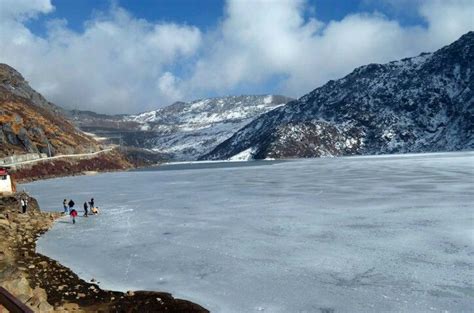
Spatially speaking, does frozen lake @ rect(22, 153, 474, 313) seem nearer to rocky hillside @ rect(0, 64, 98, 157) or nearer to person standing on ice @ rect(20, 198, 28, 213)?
person standing on ice @ rect(20, 198, 28, 213)

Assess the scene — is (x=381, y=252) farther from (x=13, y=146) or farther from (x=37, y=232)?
(x=13, y=146)

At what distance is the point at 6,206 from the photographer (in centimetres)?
4391

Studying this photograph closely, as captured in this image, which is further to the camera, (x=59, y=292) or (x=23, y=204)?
(x=23, y=204)

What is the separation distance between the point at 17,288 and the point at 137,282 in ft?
16.6

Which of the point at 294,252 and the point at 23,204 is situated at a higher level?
the point at 23,204

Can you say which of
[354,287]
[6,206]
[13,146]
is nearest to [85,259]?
[354,287]

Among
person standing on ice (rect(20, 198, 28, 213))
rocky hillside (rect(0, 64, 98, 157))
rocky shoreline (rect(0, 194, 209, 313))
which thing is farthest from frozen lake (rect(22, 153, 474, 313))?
rocky hillside (rect(0, 64, 98, 157))

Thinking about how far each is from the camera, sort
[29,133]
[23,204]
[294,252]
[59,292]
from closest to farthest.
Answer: [59,292] < [294,252] < [23,204] < [29,133]

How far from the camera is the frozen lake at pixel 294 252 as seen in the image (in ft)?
54.4

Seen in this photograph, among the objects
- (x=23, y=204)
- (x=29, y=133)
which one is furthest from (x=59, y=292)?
(x=29, y=133)

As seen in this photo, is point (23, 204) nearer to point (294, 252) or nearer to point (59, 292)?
point (59, 292)

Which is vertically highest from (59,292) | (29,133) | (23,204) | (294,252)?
(29,133)

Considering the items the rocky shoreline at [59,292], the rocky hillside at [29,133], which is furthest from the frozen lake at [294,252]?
the rocky hillside at [29,133]

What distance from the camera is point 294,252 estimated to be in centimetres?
2291
